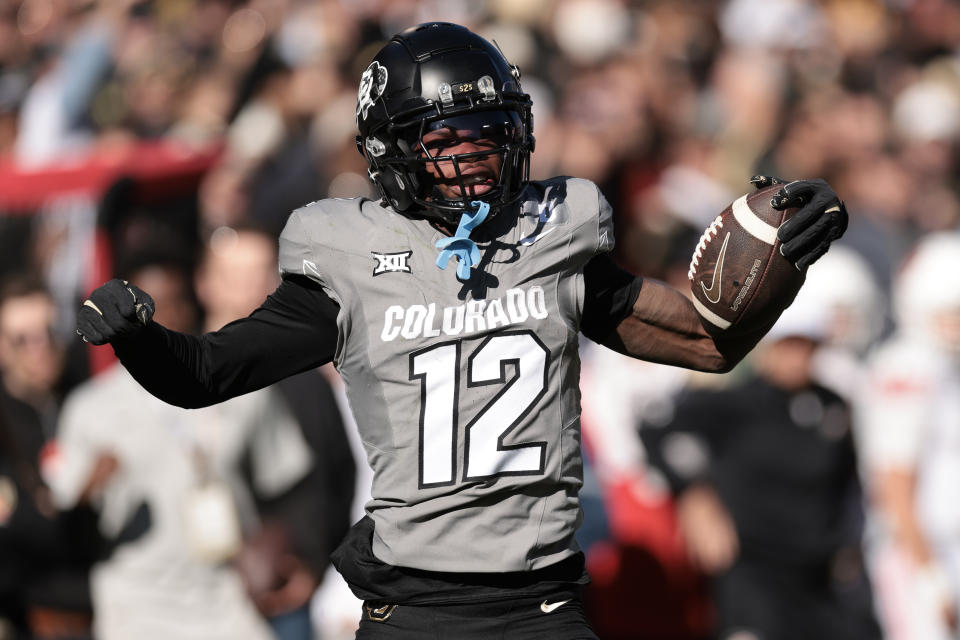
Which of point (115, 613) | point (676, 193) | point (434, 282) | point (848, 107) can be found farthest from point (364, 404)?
point (848, 107)

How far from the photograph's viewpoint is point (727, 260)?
147 inches

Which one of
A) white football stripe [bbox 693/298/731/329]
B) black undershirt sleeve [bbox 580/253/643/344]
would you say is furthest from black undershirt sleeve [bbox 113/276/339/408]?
white football stripe [bbox 693/298/731/329]

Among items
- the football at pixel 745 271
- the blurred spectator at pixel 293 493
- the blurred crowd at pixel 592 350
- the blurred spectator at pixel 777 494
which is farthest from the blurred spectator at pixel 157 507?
the football at pixel 745 271

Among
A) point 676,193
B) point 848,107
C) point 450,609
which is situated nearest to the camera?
point 450,609

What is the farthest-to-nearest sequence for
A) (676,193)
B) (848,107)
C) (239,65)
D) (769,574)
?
(239,65), (848,107), (676,193), (769,574)

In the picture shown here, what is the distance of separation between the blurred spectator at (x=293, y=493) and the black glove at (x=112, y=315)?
2.81 metres

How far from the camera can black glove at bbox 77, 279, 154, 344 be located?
3322mm

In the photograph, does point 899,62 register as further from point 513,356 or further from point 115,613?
point 513,356

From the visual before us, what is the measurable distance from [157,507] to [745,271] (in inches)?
113

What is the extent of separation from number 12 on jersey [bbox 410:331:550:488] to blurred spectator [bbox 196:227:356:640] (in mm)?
2740

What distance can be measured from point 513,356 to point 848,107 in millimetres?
7441

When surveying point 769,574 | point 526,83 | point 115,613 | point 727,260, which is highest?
point 727,260

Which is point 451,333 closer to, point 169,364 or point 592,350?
point 169,364

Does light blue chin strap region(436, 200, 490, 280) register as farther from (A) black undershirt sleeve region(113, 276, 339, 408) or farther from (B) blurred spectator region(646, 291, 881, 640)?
(B) blurred spectator region(646, 291, 881, 640)
